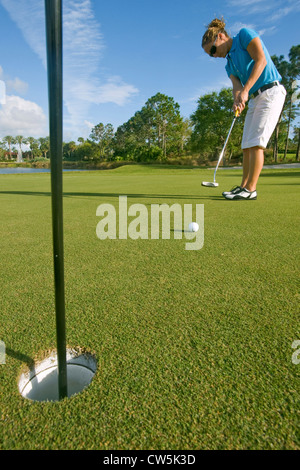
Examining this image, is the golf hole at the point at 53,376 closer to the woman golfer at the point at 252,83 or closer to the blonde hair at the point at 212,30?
the woman golfer at the point at 252,83

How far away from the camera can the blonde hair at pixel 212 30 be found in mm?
4332

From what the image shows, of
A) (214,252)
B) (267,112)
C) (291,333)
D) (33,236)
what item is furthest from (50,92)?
(267,112)

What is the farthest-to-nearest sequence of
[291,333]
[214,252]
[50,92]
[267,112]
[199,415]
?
[267,112] < [214,252] < [291,333] < [199,415] < [50,92]

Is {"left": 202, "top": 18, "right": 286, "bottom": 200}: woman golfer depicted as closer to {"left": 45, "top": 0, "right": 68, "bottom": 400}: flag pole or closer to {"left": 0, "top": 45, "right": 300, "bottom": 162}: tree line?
{"left": 45, "top": 0, "right": 68, "bottom": 400}: flag pole

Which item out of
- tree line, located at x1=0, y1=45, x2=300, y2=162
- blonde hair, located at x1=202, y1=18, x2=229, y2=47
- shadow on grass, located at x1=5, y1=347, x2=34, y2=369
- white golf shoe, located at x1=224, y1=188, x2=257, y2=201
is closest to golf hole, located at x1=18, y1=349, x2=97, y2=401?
shadow on grass, located at x1=5, y1=347, x2=34, y2=369

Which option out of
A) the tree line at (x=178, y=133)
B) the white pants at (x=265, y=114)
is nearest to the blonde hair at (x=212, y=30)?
the white pants at (x=265, y=114)

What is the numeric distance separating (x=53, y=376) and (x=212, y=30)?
5.01 meters

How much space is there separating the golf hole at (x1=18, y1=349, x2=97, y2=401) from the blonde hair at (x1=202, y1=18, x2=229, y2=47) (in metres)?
4.85

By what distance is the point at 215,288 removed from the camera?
1702 mm

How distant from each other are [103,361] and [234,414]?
19.6 inches

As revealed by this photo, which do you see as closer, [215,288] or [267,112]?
[215,288]

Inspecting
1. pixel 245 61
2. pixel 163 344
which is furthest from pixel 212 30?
pixel 163 344

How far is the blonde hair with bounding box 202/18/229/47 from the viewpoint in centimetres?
433
